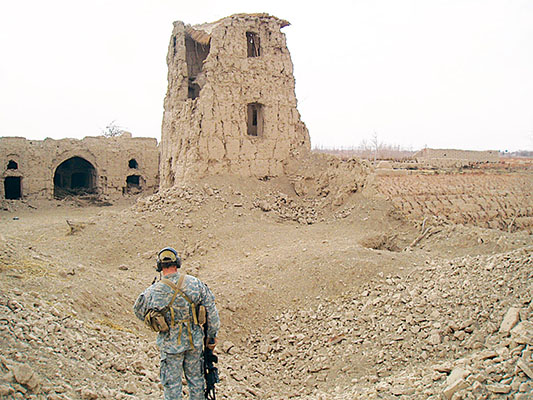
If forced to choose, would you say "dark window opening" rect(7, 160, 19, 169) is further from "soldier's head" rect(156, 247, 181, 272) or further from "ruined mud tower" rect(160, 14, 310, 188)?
"soldier's head" rect(156, 247, 181, 272)

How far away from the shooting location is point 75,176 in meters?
23.3

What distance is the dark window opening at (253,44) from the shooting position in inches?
583

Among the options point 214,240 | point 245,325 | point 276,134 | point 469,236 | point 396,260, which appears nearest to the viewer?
point 245,325

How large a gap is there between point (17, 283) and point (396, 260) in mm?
6253

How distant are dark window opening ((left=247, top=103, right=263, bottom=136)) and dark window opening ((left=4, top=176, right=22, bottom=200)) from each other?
11683 millimetres

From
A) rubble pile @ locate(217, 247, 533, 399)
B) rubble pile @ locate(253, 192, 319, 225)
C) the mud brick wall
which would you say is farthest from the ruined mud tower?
rubble pile @ locate(217, 247, 533, 399)

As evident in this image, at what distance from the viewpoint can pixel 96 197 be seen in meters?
20.7

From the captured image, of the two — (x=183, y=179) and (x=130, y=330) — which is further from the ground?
(x=183, y=179)

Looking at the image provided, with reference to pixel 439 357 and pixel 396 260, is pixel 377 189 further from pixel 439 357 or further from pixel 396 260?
pixel 439 357

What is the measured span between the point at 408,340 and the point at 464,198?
955cm

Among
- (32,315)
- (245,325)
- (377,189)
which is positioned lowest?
(245,325)

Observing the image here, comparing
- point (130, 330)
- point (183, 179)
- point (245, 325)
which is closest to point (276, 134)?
point (183, 179)

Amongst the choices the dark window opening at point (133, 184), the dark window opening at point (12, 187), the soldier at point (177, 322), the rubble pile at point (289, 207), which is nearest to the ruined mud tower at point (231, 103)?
the rubble pile at point (289, 207)

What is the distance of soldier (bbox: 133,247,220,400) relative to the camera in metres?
3.99
